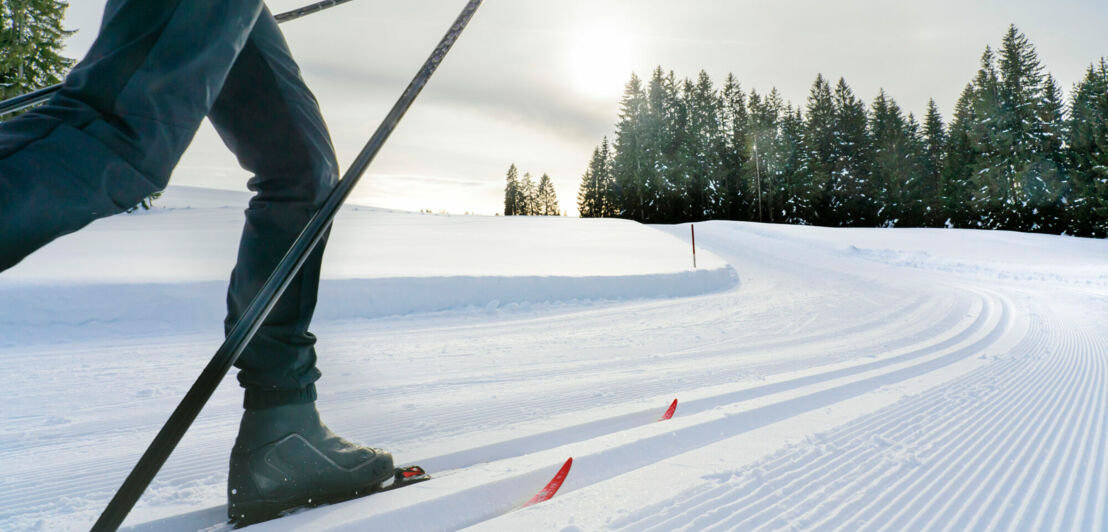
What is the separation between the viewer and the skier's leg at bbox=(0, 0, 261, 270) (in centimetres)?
58

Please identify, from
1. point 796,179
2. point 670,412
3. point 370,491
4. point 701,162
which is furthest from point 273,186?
point 701,162

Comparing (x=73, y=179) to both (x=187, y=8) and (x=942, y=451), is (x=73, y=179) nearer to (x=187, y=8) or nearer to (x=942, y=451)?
(x=187, y=8)

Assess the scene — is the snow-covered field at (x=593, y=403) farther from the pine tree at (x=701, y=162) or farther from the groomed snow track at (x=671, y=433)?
the pine tree at (x=701, y=162)

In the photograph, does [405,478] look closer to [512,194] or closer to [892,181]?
[892,181]

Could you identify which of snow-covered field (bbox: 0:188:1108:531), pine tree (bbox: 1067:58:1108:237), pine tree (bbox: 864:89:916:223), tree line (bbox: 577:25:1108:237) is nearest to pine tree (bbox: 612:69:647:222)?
tree line (bbox: 577:25:1108:237)

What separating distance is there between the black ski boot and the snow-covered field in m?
0.08

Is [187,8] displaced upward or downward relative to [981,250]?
upward

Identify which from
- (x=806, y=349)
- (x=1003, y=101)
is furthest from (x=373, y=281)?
(x=1003, y=101)

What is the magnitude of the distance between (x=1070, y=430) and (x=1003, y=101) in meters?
40.6

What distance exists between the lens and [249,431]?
114 cm

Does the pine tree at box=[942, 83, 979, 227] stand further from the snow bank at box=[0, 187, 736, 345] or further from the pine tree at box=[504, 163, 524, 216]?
the pine tree at box=[504, 163, 524, 216]

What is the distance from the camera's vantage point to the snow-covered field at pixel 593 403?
3.66 feet

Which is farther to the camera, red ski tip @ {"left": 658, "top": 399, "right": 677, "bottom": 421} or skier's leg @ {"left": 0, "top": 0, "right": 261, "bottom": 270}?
red ski tip @ {"left": 658, "top": 399, "right": 677, "bottom": 421}

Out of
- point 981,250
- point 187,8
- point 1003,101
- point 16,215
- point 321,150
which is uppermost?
point 1003,101
